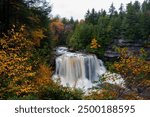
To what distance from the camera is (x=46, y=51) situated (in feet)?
99.8

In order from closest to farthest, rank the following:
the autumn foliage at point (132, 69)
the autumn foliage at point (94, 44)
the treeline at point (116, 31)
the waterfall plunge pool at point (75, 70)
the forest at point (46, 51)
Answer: the forest at point (46, 51)
the autumn foliage at point (132, 69)
the waterfall plunge pool at point (75, 70)
the autumn foliage at point (94, 44)
the treeline at point (116, 31)

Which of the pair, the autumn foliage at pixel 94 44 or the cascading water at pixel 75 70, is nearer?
the cascading water at pixel 75 70

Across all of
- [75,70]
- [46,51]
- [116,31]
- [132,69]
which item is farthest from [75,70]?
[132,69]

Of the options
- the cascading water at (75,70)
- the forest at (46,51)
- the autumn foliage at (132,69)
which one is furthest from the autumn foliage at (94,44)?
the autumn foliage at (132,69)

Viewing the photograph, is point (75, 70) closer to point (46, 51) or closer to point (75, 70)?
point (75, 70)

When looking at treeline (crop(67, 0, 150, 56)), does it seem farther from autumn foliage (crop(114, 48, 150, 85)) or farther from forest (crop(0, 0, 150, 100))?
autumn foliage (crop(114, 48, 150, 85))

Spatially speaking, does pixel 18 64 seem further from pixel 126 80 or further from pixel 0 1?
pixel 0 1

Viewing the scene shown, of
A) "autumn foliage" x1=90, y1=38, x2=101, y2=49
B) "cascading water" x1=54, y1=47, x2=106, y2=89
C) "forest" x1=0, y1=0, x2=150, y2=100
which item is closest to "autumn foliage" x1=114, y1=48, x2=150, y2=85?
"forest" x1=0, y1=0, x2=150, y2=100

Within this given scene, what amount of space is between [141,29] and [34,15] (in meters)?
31.3

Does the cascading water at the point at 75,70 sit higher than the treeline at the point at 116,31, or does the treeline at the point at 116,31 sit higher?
the treeline at the point at 116,31

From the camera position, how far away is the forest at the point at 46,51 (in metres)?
10.9

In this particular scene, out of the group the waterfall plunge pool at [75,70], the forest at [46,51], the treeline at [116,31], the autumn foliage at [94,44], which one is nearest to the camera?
the forest at [46,51]

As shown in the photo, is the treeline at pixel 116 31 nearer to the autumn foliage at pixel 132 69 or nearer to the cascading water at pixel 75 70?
the cascading water at pixel 75 70

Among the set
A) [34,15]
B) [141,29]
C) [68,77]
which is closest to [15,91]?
[34,15]
